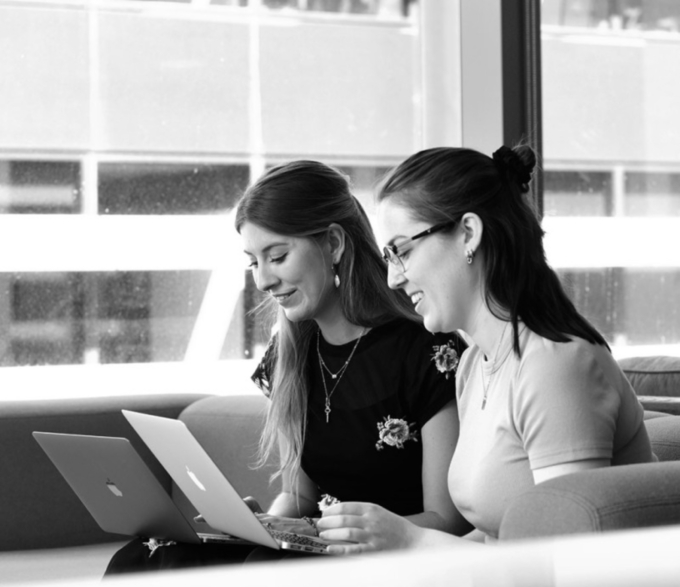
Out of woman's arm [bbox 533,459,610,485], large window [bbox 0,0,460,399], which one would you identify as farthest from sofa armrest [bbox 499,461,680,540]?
large window [bbox 0,0,460,399]

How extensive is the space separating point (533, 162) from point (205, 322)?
2014 mm

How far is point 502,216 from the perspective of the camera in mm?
1407

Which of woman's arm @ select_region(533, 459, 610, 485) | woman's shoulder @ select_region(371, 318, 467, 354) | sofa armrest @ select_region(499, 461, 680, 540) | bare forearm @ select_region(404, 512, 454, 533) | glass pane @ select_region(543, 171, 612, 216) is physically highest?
glass pane @ select_region(543, 171, 612, 216)

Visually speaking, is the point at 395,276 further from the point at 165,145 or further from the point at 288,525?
the point at 165,145

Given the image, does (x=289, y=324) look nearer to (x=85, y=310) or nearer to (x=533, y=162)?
(x=533, y=162)

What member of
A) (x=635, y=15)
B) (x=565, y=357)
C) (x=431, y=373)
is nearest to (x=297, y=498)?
(x=431, y=373)

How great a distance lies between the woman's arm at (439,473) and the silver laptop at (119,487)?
338 mm

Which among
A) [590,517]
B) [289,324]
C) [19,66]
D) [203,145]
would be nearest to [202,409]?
[289,324]

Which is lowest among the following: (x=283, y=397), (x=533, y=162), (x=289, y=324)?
(x=283, y=397)

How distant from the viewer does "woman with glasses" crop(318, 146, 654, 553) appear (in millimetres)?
1207

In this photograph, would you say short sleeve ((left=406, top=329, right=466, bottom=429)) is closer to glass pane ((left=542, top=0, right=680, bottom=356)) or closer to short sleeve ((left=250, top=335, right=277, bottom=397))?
short sleeve ((left=250, top=335, right=277, bottom=397))

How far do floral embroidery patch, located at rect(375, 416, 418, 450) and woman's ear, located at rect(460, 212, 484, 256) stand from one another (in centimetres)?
45

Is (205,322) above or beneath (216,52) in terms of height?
beneath

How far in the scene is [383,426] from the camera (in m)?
1.75
